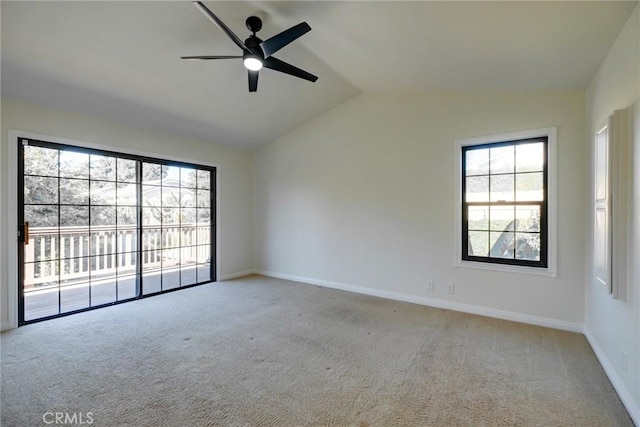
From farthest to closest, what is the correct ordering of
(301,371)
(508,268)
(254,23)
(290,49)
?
(508,268)
(290,49)
(254,23)
(301,371)

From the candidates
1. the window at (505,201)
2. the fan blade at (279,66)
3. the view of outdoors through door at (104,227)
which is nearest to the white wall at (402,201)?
the window at (505,201)

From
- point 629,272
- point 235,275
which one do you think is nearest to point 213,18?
point 629,272

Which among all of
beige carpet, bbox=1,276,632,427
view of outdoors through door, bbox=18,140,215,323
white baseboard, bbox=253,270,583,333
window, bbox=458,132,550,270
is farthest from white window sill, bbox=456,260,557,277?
view of outdoors through door, bbox=18,140,215,323

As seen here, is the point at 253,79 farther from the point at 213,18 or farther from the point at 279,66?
the point at 213,18

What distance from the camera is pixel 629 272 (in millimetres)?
2053

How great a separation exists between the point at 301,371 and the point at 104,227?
3478mm

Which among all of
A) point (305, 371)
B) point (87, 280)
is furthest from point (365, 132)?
point (87, 280)

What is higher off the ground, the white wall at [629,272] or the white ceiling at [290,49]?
the white ceiling at [290,49]

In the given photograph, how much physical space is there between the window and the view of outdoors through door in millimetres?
4235

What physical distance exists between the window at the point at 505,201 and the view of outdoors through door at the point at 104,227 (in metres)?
4.24

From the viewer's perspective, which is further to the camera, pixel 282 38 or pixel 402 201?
pixel 402 201

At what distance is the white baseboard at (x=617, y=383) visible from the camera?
74.0 inches

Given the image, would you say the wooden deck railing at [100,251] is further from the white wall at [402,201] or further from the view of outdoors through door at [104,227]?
the white wall at [402,201]

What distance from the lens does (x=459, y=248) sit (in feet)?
12.8
